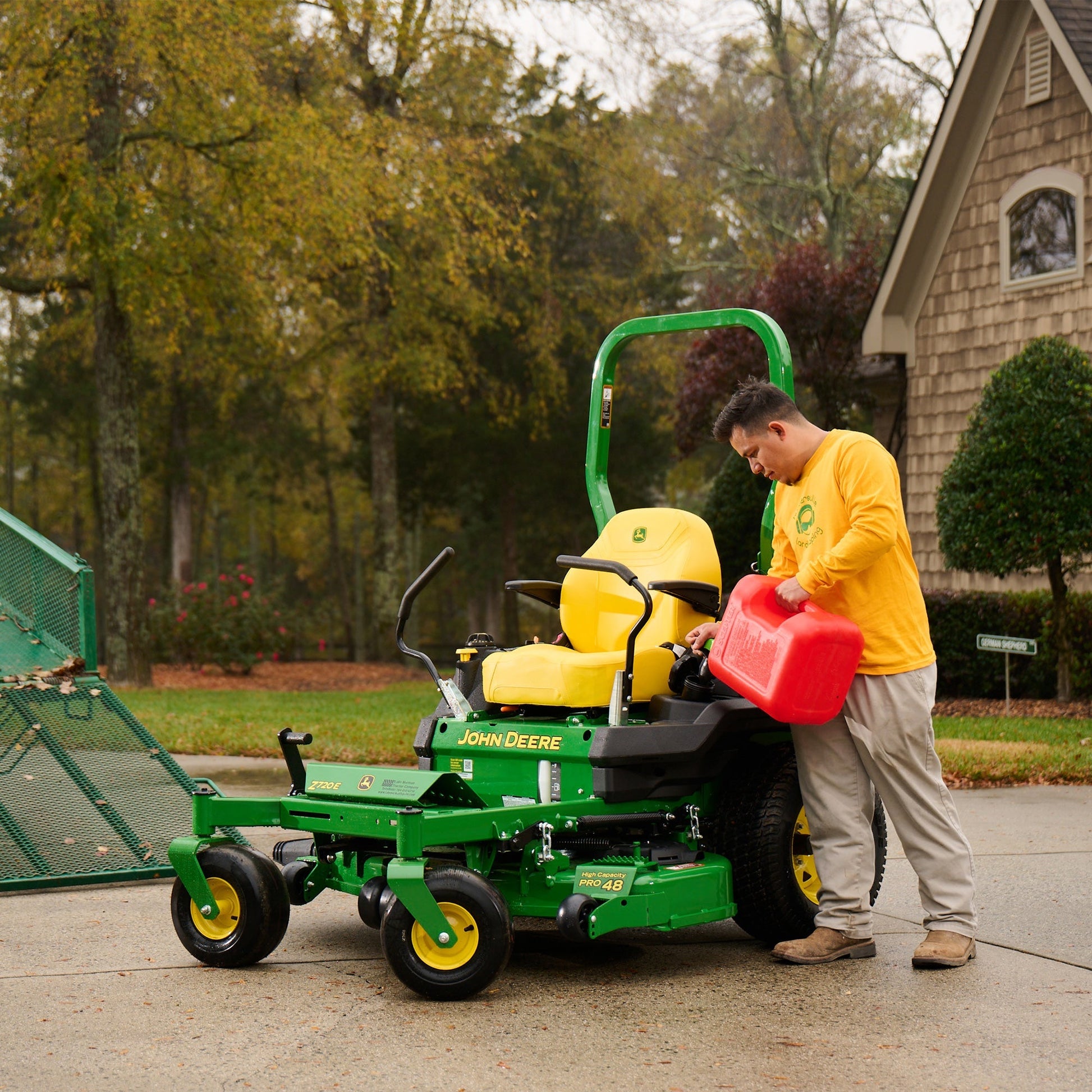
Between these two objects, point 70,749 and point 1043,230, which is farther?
point 1043,230

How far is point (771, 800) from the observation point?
5406 mm

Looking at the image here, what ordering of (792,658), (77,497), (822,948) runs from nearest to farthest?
(792,658)
(822,948)
(77,497)

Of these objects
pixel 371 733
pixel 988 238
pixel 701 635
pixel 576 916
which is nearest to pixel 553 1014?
pixel 576 916

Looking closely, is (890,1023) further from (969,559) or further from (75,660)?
(969,559)

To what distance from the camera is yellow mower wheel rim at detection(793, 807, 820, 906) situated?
5516 mm

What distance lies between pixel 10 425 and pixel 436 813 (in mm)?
37501

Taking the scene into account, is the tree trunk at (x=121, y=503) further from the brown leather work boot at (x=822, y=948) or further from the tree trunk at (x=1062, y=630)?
the brown leather work boot at (x=822, y=948)

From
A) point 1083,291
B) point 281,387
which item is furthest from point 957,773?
point 281,387

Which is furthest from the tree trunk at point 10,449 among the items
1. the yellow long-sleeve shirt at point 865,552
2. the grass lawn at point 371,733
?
the yellow long-sleeve shirt at point 865,552

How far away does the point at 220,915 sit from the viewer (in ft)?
16.8

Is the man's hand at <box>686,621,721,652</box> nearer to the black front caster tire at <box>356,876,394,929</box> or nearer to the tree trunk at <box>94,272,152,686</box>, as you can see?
the black front caster tire at <box>356,876,394,929</box>

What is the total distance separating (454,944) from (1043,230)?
14.4 metres

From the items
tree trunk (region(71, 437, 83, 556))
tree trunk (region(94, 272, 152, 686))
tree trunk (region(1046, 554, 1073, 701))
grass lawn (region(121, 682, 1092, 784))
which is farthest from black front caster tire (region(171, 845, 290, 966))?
tree trunk (region(71, 437, 83, 556))

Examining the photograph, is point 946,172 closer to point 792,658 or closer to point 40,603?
point 40,603
